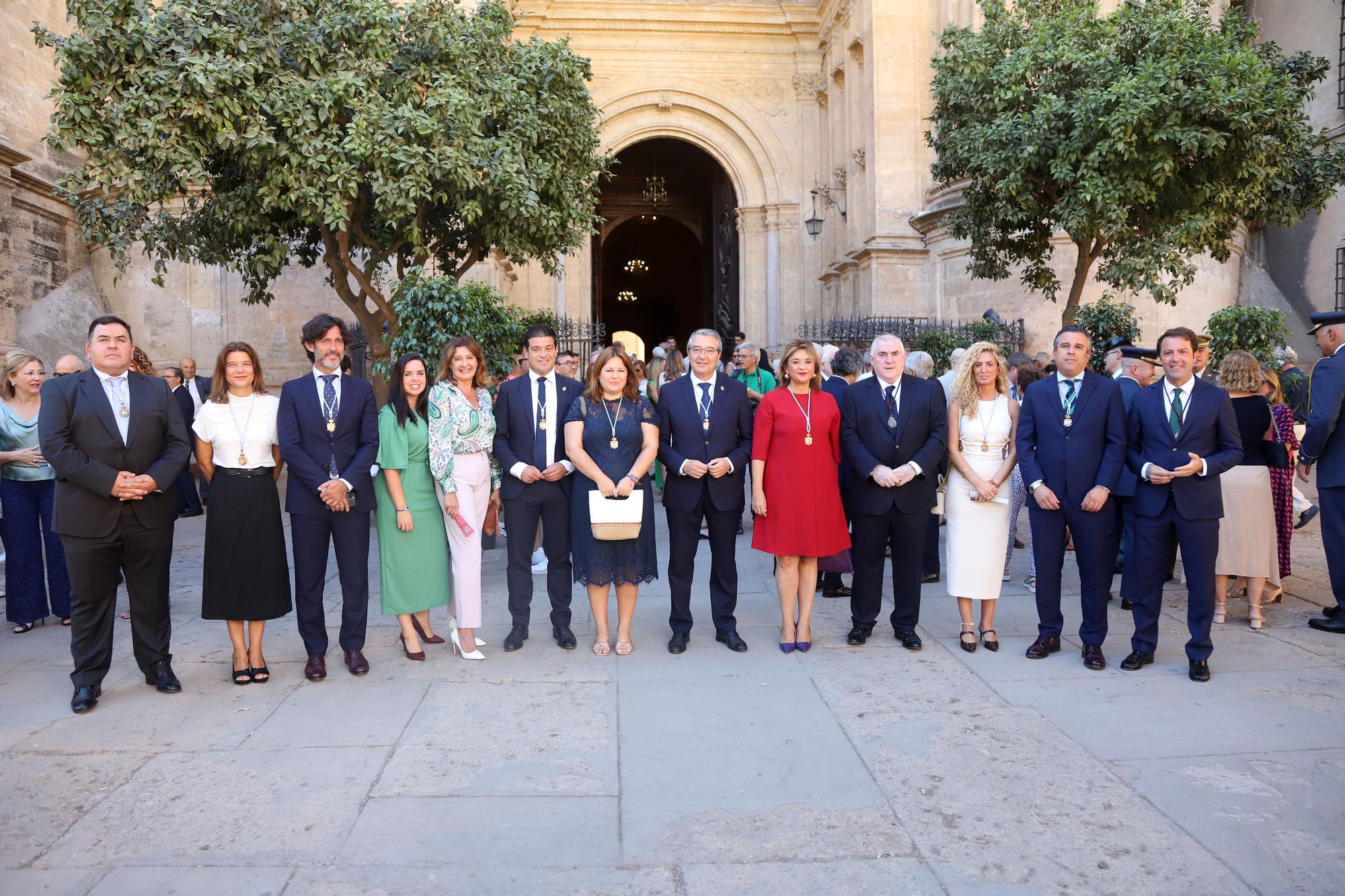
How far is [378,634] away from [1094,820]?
4354 mm

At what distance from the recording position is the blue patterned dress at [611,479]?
5379 millimetres

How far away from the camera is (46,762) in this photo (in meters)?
4.02

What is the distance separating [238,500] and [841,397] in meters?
3.61

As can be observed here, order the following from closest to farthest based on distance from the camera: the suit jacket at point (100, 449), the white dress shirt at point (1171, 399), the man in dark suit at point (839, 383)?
the suit jacket at point (100, 449), the white dress shirt at point (1171, 399), the man in dark suit at point (839, 383)

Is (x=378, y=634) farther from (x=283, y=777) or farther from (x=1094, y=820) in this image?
(x=1094, y=820)

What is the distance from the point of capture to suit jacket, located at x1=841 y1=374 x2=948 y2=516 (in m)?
5.39

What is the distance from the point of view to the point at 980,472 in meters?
5.50

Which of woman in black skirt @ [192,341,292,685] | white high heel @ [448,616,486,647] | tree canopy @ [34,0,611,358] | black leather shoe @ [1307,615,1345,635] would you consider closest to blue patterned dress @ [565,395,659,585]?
white high heel @ [448,616,486,647]

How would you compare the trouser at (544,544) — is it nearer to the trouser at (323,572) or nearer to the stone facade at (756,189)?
the trouser at (323,572)

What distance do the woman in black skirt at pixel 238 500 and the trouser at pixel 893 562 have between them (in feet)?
10.7

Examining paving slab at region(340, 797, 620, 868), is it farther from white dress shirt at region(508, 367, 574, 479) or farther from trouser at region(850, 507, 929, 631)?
trouser at region(850, 507, 929, 631)

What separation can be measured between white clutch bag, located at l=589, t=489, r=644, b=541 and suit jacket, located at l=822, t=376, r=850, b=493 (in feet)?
4.25

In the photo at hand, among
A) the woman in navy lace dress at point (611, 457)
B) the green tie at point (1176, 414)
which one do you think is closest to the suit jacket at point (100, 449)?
the woman in navy lace dress at point (611, 457)

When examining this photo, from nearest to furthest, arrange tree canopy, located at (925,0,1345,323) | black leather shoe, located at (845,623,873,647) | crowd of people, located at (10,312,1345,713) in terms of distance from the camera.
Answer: crowd of people, located at (10,312,1345,713) → black leather shoe, located at (845,623,873,647) → tree canopy, located at (925,0,1345,323)
